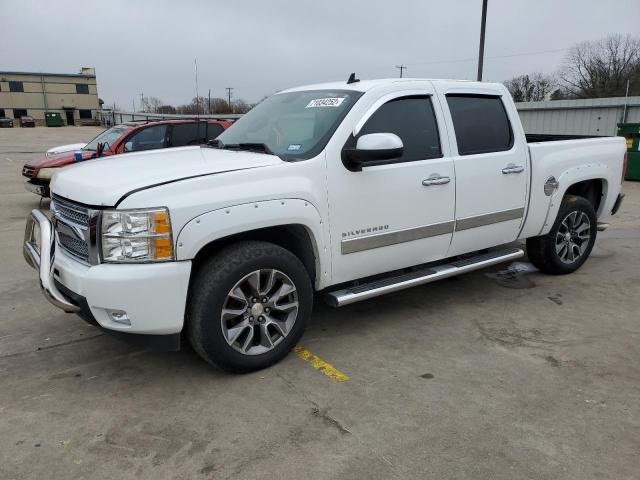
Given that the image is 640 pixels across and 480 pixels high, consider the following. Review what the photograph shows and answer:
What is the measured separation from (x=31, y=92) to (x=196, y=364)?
90.8 metres

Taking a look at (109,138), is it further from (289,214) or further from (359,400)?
(359,400)

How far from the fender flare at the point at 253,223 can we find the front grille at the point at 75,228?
54cm

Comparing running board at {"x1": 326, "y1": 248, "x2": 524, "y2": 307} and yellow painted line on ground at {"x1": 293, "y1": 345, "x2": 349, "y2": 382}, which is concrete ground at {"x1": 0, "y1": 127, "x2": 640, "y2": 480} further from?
running board at {"x1": 326, "y1": 248, "x2": 524, "y2": 307}

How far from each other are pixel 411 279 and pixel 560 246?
2.30 meters

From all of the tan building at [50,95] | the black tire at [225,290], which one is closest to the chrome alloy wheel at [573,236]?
the black tire at [225,290]

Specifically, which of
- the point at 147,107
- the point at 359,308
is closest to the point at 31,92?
the point at 147,107

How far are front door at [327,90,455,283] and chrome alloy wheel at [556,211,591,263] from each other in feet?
6.08

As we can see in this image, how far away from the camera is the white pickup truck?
3.06 metres

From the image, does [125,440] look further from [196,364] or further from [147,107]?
[147,107]

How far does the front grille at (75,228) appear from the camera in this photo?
10.2 feet

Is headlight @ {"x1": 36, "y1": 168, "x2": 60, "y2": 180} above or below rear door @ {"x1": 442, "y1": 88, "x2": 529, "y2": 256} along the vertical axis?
below

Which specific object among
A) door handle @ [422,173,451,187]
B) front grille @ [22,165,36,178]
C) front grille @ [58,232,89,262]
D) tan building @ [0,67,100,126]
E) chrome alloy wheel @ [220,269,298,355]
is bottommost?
chrome alloy wheel @ [220,269,298,355]

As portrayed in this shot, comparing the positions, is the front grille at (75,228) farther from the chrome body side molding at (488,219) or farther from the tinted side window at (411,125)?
the chrome body side molding at (488,219)

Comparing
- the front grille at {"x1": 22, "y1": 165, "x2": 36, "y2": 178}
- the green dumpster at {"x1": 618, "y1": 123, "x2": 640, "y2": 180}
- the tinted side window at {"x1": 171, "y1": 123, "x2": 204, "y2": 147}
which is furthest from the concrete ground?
the green dumpster at {"x1": 618, "y1": 123, "x2": 640, "y2": 180}
